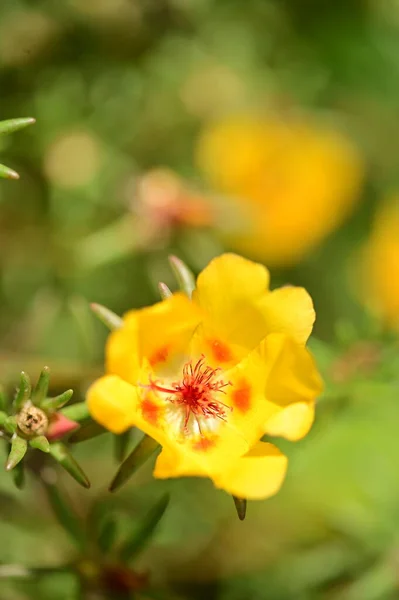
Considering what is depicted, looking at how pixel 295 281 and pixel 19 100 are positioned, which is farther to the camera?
pixel 295 281

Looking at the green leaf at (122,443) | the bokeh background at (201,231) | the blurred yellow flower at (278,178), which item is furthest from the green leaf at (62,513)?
the blurred yellow flower at (278,178)

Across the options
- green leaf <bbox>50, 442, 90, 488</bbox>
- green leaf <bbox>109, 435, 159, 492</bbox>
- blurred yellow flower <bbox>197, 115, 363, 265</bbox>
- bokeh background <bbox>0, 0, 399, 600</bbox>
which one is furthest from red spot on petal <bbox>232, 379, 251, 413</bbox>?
blurred yellow flower <bbox>197, 115, 363, 265</bbox>

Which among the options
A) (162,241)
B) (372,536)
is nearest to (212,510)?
(372,536)

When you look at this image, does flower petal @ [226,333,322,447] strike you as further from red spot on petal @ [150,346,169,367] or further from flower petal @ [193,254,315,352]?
red spot on petal @ [150,346,169,367]

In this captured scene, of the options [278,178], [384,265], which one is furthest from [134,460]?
[384,265]

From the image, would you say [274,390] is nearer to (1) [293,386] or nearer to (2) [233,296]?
(1) [293,386]

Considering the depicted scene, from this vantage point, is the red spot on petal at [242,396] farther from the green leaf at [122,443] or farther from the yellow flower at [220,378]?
the green leaf at [122,443]

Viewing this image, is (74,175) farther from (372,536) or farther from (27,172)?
(372,536)
